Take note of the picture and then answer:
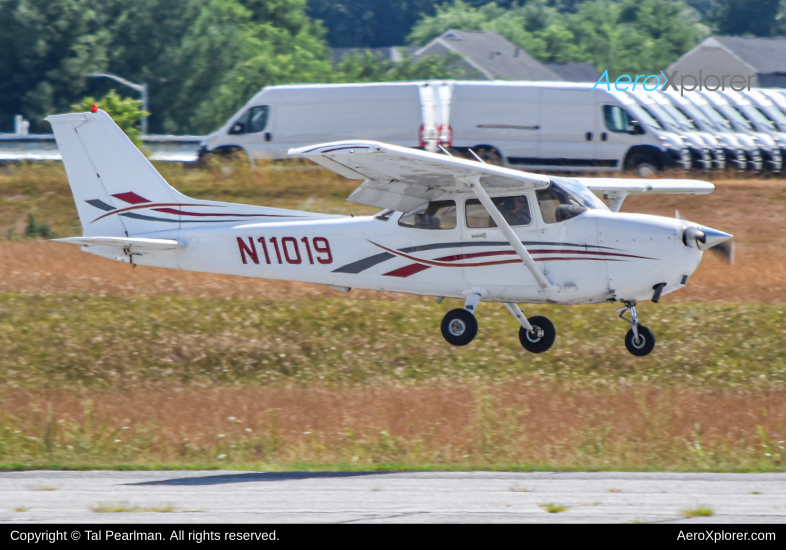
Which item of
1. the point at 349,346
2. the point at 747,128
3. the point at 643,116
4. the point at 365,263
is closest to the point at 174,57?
the point at 747,128

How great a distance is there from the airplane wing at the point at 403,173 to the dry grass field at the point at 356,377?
327cm

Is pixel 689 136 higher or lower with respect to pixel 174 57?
lower

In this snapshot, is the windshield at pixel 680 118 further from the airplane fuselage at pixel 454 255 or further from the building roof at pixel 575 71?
the building roof at pixel 575 71

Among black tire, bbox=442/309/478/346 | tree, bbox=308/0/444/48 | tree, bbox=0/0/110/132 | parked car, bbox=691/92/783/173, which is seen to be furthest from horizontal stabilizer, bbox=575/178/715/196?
tree, bbox=308/0/444/48

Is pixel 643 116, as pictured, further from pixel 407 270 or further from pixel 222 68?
pixel 222 68

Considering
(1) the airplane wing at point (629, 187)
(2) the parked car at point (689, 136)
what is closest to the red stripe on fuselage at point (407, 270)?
(1) the airplane wing at point (629, 187)

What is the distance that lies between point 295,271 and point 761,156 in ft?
59.0

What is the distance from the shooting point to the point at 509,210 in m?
12.9

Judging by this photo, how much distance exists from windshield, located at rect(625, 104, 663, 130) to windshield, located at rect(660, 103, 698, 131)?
127cm

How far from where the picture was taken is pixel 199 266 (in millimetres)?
14125

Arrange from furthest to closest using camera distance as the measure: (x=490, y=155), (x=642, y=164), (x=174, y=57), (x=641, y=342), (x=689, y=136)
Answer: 1. (x=174, y=57)
2. (x=689, y=136)
3. (x=490, y=155)
4. (x=642, y=164)
5. (x=641, y=342)

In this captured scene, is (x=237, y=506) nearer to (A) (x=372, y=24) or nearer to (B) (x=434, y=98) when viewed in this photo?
(B) (x=434, y=98)

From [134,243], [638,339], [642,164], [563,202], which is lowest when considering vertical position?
[638,339]

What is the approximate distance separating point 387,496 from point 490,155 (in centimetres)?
1739
